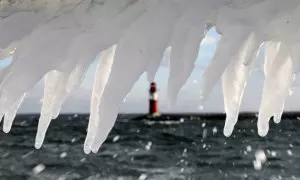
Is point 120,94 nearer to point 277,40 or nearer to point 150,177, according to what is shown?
point 277,40

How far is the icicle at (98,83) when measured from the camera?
1129 mm

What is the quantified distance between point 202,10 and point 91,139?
446mm

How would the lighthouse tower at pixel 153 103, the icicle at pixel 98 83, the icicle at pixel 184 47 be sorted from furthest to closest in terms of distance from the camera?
the lighthouse tower at pixel 153 103, the icicle at pixel 98 83, the icicle at pixel 184 47

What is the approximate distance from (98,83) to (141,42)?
0.83ft

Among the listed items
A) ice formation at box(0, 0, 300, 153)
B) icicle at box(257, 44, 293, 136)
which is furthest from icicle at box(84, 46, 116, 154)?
icicle at box(257, 44, 293, 136)

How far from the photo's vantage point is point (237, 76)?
1073mm

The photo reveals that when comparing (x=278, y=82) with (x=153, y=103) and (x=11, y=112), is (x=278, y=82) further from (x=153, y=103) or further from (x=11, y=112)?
(x=153, y=103)

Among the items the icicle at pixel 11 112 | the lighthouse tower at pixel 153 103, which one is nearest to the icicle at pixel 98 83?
the icicle at pixel 11 112

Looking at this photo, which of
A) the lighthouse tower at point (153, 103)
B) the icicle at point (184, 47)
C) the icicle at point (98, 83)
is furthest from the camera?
the lighthouse tower at point (153, 103)

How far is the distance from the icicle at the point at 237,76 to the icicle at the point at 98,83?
249 mm

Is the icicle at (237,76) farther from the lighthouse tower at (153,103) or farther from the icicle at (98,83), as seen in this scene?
the lighthouse tower at (153,103)

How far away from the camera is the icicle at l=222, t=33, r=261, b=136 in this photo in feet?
3.32

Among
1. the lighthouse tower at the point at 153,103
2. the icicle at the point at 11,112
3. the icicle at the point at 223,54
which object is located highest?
the icicle at the point at 223,54

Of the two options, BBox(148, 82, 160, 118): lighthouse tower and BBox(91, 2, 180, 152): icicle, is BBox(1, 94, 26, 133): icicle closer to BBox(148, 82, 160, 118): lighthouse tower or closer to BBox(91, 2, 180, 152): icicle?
BBox(91, 2, 180, 152): icicle
